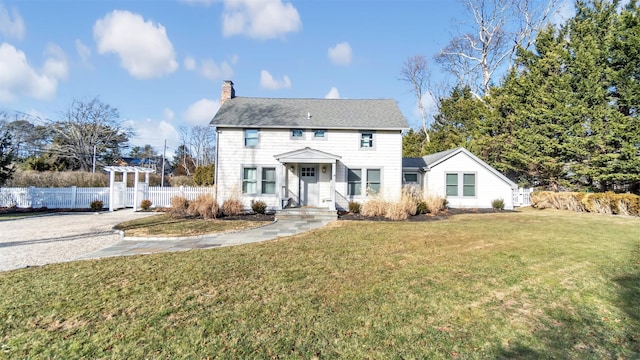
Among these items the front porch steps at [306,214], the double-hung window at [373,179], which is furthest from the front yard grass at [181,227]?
the double-hung window at [373,179]

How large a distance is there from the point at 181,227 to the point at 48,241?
3390mm

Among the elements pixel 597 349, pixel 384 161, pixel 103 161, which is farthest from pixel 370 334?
pixel 103 161

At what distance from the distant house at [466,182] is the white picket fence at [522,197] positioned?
264 centimetres

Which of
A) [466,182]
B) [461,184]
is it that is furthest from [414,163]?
[466,182]

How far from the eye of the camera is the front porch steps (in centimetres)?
1322

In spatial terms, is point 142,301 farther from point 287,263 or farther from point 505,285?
point 505,285

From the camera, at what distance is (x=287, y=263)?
5.67 m

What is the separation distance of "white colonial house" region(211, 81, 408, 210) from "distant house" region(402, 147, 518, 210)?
8.94ft

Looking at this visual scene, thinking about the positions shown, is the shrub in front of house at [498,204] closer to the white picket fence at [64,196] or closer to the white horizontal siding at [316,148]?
the white horizontal siding at [316,148]

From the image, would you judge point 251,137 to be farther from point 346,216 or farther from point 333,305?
point 333,305

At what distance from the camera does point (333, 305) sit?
150 inches

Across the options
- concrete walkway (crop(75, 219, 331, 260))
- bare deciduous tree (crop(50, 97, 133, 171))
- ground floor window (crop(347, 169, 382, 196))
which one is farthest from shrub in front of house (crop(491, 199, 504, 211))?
bare deciduous tree (crop(50, 97, 133, 171))

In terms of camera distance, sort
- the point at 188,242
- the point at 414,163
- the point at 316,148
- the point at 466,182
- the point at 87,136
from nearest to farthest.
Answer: the point at 188,242 → the point at 316,148 → the point at 466,182 → the point at 414,163 → the point at 87,136

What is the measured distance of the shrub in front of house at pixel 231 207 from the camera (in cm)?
1291
